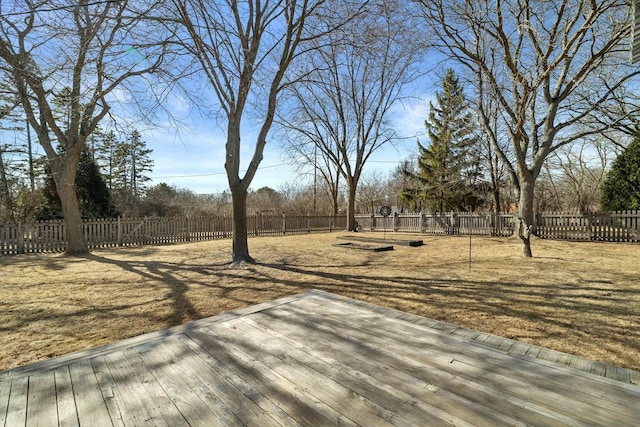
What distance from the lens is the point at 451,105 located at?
73.7ft

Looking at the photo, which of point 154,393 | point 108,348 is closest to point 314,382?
point 154,393

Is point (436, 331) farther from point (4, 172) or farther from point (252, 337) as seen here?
point (4, 172)

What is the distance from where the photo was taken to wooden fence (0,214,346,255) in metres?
10.9

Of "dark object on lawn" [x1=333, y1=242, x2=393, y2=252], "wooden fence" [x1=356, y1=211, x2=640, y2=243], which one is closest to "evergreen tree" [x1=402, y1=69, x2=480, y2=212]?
"wooden fence" [x1=356, y1=211, x2=640, y2=243]

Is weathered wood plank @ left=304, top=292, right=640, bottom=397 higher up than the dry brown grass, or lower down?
higher up

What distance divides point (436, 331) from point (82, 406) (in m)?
2.77

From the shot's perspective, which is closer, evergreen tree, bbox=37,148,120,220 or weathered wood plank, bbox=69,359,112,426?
weathered wood plank, bbox=69,359,112,426

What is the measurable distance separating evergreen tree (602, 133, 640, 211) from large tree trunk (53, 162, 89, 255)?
20.3 meters

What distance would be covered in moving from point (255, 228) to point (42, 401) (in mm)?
16239

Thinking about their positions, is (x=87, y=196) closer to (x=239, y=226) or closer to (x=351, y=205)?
(x=239, y=226)

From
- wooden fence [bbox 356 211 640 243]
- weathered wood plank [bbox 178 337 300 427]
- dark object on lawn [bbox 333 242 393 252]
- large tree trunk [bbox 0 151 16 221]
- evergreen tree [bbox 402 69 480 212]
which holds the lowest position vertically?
dark object on lawn [bbox 333 242 393 252]

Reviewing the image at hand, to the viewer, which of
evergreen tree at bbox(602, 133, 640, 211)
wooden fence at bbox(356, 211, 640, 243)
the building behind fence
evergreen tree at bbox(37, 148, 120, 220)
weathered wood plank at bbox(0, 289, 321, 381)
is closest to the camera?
weathered wood plank at bbox(0, 289, 321, 381)

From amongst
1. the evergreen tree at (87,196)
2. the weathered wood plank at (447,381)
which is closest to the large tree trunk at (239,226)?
the weathered wood plank at (447,381)

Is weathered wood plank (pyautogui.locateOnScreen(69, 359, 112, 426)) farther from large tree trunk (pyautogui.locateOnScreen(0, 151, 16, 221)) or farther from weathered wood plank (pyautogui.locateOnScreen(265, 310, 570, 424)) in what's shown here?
large tree trunk (pyautogui.locateOnScreen(0, 151, 16, 221))
